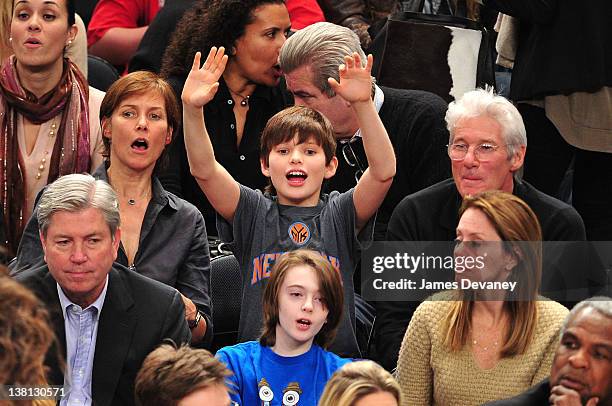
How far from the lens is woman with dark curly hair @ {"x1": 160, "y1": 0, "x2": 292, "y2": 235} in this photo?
18.6 ft

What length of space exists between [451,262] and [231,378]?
3.05 ft

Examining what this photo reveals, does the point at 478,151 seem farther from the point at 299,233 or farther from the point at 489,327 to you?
the point at 489,327

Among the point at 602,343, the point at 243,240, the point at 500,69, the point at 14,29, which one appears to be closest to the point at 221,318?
the point at 243,240

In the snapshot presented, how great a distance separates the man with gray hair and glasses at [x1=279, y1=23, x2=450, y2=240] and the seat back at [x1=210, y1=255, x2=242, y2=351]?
0.54 metres

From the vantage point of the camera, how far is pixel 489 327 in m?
4.21

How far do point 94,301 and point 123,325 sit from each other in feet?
0.43

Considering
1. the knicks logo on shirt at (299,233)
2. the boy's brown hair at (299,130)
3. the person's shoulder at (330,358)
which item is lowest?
the person's shoulder at (330,358)


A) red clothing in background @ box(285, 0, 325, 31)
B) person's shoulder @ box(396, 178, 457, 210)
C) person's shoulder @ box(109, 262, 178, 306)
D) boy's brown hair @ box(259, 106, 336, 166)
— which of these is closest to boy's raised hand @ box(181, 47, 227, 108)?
boy's brown hair @ box(259, 106, 336, 166)

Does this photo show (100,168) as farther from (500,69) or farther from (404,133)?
(500,69)

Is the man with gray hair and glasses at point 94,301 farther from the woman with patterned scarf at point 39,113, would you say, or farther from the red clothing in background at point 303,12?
the red clothing in background at point 303,12

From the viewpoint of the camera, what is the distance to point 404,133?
5430 mm

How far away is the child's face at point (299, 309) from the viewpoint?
418 cm

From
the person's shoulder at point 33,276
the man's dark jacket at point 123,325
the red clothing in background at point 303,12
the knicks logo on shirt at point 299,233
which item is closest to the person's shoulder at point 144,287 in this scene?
the man's dark jacket at point 123,325

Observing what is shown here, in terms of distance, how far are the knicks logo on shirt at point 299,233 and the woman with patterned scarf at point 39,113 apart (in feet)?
3.47
